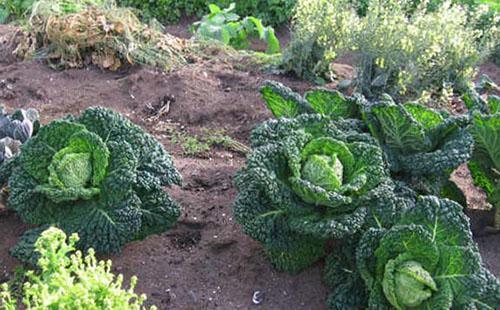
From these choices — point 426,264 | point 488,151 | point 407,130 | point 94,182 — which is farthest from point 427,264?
point 94,182

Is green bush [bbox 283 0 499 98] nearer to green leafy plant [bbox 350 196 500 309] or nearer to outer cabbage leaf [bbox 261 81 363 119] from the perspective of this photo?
outer cabbage leaf [bbox 261 81 363 119]

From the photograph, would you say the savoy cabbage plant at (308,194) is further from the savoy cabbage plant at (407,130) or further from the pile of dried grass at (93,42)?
the pile of dried grass at (93,42)

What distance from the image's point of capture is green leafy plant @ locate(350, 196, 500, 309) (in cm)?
263

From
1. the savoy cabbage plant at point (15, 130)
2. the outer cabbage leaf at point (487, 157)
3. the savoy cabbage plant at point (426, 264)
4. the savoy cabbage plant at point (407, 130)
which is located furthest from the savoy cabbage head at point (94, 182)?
the outer cabbage leaf at point (487, 157)

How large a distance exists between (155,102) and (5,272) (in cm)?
210

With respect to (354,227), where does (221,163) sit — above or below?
below

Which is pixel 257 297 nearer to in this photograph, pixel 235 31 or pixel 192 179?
pixel 192 179

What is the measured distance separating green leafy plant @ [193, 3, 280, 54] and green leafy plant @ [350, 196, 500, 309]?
150 inches

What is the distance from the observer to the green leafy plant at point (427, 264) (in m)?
2.63

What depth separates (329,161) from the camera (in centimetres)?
300

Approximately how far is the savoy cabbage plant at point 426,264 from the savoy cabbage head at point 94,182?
3.35ft

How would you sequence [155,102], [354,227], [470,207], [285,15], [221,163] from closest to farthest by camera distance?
1. [354,227]
2. [470,207]
3. [221,163]
4. [155,102]
5. [285,15]

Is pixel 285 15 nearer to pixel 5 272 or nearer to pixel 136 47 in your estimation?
pixel 136 47

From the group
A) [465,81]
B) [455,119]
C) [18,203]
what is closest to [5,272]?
[18,203]
